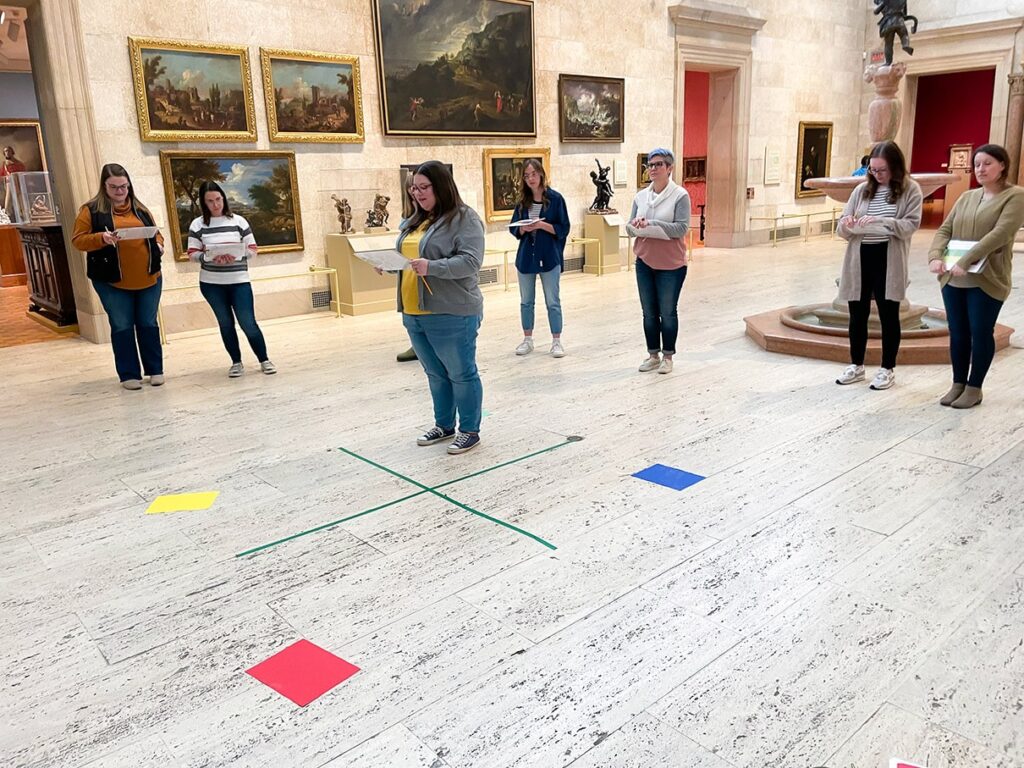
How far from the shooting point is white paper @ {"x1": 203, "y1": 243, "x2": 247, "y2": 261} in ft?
22.9

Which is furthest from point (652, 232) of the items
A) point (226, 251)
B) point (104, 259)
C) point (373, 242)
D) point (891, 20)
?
point (373, 242)

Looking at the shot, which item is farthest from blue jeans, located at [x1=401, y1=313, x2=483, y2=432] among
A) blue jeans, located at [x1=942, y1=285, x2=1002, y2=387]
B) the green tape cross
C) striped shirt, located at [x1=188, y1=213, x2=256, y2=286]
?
blue jeans, located at [x1=942, y1=285, x2=1002, y2=387]

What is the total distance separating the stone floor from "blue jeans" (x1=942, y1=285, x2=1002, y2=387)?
307 mm

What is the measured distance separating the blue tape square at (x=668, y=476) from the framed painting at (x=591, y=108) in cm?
1043

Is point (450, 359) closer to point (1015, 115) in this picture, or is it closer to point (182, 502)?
point (182, 502)

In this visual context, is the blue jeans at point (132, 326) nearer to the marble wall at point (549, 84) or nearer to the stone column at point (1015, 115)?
the marble wall at point (549, 84)

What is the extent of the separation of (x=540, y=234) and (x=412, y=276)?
2.93 m

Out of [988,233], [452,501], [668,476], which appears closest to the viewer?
[452,501]

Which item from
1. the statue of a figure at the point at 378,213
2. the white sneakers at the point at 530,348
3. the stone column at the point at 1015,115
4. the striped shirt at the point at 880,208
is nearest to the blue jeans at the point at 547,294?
the white sneakers at the point at 530,348

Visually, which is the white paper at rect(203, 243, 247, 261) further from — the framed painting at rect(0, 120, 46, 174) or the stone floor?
the framed painting at rect(0, 120, 46, 174)

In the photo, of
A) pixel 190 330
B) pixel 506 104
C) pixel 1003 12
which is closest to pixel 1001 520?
pixel 190 330

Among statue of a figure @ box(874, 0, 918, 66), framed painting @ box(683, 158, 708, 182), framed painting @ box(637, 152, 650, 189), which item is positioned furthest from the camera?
framed painting @ box(683, 158, 708, 182)

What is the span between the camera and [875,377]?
6.27 m

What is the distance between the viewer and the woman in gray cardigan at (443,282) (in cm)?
454
